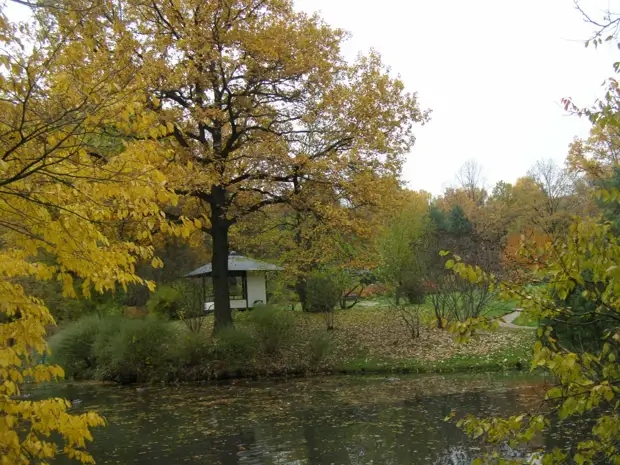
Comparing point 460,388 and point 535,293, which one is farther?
point 460,388

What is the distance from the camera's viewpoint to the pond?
7895 mm

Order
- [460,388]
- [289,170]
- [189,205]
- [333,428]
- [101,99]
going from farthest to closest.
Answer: [189,205], [289,170], [460,388], [333,428], [101,99]

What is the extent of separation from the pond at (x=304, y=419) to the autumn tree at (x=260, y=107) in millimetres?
4870

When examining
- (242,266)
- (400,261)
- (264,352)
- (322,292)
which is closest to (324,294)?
(322,292)

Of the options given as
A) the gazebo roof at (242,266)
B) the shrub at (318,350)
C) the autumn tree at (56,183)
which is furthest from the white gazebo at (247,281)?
the autumn tree at (56,183)

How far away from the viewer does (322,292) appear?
70.5 ft

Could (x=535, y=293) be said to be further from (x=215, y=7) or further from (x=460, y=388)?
(x=215, y=7)

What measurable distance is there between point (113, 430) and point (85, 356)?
9.30 metres

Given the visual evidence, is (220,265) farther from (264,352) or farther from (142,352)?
(142,352)

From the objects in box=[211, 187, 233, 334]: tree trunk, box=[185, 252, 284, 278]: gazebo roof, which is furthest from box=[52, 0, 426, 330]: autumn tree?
box=[185, 252, 284, 278]: gazebo roof

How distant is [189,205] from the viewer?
60.2 feet

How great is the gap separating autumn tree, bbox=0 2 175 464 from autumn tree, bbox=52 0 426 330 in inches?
419

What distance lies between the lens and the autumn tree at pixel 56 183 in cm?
281

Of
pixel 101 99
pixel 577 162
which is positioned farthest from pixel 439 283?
pixel 577 162
